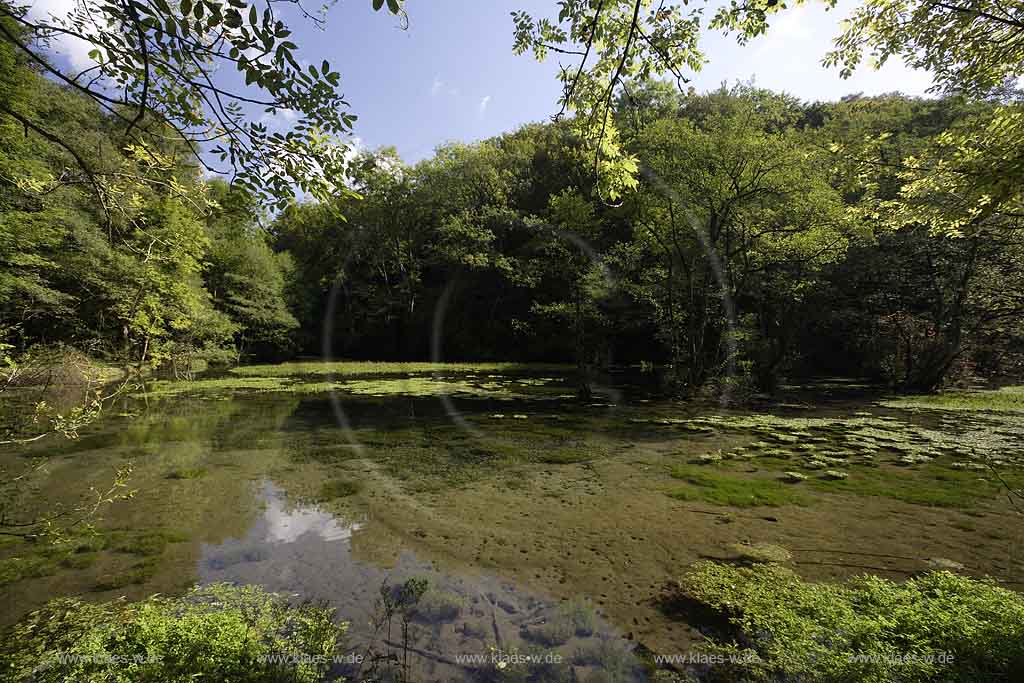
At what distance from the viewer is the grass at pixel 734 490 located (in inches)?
207

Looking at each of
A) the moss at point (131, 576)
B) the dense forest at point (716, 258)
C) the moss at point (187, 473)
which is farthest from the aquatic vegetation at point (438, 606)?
the moss at point (187, 473)

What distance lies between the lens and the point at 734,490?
564cm

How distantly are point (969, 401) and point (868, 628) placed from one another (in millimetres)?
14276

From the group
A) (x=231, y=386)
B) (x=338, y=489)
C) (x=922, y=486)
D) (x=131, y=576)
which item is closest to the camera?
(x=131, y=576)

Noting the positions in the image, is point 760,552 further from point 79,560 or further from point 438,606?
point 79,560

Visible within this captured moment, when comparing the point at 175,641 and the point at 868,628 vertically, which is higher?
the point at 868,628

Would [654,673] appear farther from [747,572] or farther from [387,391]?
[387,391]

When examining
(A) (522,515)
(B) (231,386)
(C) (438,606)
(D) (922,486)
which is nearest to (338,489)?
(A) (522,515)

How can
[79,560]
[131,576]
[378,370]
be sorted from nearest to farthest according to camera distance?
[131,576], [79,560], [378,370]

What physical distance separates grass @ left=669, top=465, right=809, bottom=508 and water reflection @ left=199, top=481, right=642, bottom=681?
9.17 ft

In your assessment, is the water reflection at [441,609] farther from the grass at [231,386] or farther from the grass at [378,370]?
the grass at [378,370]

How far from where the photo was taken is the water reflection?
8.82ft

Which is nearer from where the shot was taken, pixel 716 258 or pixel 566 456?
pixel 566 456

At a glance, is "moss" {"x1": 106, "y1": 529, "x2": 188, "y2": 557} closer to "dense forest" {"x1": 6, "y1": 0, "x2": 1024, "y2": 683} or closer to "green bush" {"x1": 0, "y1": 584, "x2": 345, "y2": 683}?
"dense forest" {"x1": 6, "y1": 0, "x2": 1024, "y2": 683}
